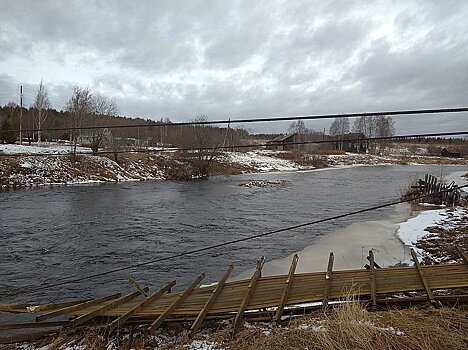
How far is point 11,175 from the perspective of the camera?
29.0 m

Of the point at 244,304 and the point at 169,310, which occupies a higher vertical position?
the point at 244,304

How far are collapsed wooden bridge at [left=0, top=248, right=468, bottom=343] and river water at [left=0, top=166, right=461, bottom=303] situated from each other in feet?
10.0

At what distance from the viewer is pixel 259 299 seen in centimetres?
540

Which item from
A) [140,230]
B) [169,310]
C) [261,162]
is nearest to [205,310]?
[169,310]

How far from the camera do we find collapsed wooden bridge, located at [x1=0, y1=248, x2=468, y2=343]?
16.3 ft

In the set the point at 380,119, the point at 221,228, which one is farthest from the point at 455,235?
the point at 380,119

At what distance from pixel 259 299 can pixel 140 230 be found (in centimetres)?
1052

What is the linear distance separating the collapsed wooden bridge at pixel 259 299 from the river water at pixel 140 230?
3048 mm

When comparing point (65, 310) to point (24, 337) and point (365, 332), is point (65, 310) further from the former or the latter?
point (365, 332)

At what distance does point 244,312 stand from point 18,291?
6.32 meters

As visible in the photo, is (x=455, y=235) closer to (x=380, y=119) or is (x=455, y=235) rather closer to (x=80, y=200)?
(x=80, y=200)

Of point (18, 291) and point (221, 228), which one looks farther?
point (221, 228)

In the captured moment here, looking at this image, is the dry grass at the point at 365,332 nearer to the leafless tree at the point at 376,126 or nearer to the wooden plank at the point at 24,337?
the wooden plank at the point at 24,337

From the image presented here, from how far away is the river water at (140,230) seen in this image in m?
9.71
